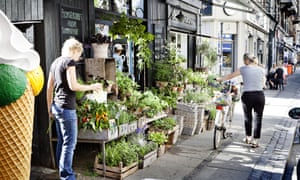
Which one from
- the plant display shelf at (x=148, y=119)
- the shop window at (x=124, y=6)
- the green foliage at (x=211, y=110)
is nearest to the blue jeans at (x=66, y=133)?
the plant display shelf at (x=148, y=119)

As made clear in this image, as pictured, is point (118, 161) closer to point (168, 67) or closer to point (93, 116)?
point (93, 116)

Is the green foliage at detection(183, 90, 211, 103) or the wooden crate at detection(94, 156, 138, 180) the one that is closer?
the wooden crate at detection(94, 156, 138, 180)

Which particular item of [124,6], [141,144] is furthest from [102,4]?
[141,144]

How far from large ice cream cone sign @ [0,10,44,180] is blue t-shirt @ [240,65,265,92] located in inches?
221

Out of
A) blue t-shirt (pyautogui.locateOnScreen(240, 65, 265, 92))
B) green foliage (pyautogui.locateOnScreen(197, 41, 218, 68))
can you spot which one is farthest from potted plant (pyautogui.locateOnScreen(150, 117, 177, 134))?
green foliage (pyautogui.locateOnScreen(197, 41, 218, 68))

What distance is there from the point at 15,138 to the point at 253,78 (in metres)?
5.79

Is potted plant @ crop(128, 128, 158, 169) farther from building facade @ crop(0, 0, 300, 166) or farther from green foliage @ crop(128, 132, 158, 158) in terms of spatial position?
building facade @ crop(0, 0, 300, 166)

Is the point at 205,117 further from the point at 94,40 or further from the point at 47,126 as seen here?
the point at 47,126

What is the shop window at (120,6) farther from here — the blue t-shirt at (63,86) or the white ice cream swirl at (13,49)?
the white ice cream swirl at (13,49)

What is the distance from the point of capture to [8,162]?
1931 millimetres

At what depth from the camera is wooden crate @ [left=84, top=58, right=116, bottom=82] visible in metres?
6.14

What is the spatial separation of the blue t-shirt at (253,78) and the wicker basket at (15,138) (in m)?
5.66

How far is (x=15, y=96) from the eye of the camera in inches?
74.7

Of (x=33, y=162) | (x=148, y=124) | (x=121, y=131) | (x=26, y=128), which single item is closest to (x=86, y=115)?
(x=121, y=131)
